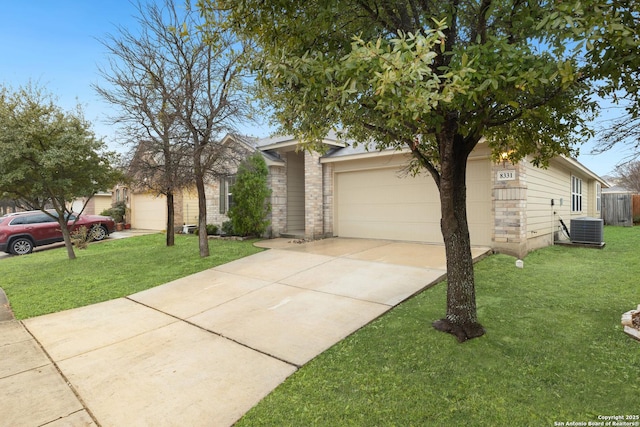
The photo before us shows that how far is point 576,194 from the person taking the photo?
14.2 m

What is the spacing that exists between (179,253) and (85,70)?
5.87m

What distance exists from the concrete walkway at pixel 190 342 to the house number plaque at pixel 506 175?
250 cm

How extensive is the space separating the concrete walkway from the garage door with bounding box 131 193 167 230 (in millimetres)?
12382

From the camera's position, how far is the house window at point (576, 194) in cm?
1365

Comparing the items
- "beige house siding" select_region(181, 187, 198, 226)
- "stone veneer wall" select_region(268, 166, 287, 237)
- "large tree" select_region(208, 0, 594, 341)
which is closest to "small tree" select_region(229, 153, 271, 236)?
"stone veneer wall" select_region(268, 166, 287, 237)

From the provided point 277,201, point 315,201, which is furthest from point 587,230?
point 277,201

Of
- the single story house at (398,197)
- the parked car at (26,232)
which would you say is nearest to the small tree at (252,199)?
the single story house at (398,197)

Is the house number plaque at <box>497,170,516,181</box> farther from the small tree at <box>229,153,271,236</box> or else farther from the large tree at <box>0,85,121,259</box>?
the large tree at <box>0,85,121,259</box>

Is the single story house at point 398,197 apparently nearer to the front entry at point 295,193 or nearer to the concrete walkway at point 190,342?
the front entry at point 295,193

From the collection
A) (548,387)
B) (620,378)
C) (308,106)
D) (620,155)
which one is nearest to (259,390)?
(548,387)

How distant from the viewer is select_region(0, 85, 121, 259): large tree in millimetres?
8438

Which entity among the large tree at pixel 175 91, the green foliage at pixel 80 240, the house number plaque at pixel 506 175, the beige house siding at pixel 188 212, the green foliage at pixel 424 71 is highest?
the large tree at pixel 175 91

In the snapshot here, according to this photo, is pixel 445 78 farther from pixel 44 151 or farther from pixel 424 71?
pixel 44 151

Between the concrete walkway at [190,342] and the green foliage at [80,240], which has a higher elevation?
the green foliage at [80,240]
